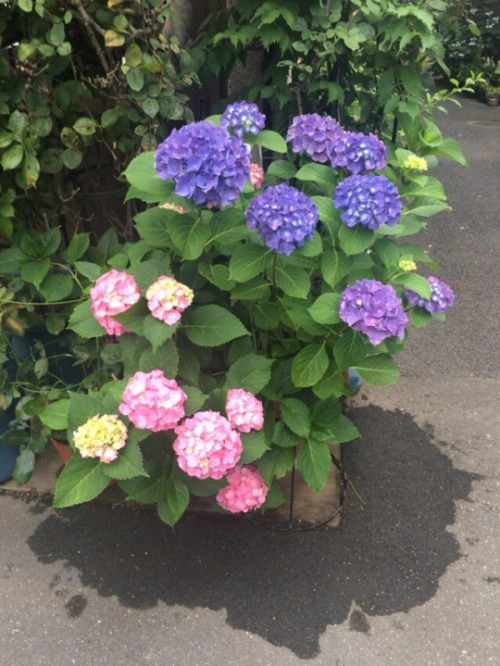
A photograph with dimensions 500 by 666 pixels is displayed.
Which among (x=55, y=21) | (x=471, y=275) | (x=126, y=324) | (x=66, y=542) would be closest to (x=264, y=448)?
(x=126, y=324)

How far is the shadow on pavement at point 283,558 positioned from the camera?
2105 mm

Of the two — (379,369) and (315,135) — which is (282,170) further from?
(379,369)

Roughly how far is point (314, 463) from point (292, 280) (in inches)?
24.2

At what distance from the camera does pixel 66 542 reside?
93.5 inches

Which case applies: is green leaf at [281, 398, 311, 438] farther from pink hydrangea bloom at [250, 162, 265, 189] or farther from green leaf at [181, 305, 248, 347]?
pink hydrangea bloom at [250, 162, 265, 189]

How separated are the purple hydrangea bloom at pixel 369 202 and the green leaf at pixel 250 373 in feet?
1.67

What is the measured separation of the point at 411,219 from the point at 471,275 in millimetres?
2845

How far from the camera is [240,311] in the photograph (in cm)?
211

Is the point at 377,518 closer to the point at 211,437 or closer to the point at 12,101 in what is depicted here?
the point at 211,437

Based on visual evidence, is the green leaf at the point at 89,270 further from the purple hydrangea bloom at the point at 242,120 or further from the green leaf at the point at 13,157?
the purple hydrangea bloom at the point at 242,120

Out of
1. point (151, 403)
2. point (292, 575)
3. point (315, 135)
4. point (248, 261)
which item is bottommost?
point (292, 575)

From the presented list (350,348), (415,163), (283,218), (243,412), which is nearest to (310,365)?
(350,348)

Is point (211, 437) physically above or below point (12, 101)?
below

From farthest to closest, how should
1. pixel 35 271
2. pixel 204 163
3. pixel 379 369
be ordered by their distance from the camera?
pixel 35 271 → pixel 379 369 → pixel 204 163
